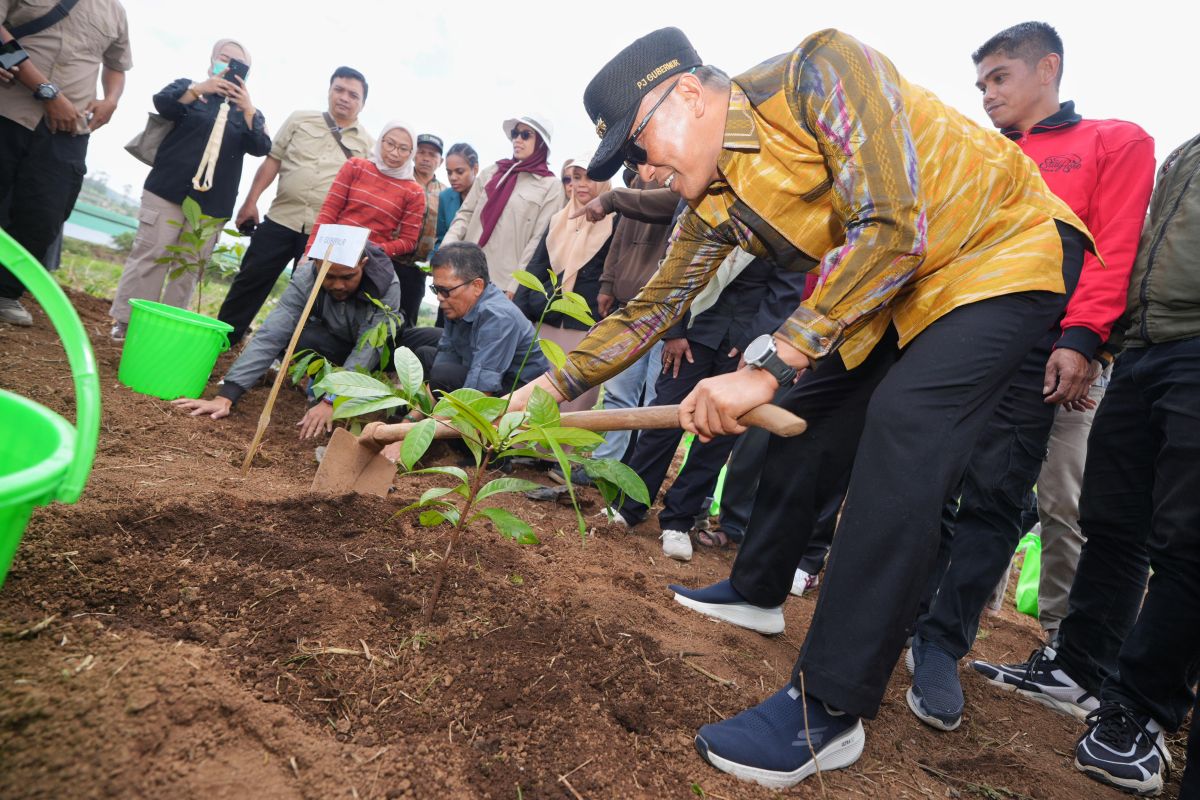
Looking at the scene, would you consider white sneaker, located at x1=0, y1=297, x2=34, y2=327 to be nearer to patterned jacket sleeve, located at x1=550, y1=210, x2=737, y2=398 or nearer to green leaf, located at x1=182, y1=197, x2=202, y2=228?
green leaf, located at x1=182, y1=197, x2=202, y2=228

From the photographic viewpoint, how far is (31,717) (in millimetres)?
957

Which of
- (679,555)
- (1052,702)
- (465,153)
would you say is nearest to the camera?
(1052,702)

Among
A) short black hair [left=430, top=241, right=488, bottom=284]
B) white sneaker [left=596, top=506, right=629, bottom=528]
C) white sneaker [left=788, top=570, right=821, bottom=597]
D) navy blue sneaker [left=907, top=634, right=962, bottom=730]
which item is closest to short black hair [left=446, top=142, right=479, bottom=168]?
short black hair [left=430, top=241, right=488, bottom=284]

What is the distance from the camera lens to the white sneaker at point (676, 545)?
2686 millimetres

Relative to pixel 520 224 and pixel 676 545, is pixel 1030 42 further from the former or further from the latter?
pixel 520 224

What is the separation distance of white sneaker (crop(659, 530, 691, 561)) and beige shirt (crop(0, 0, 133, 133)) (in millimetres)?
3533

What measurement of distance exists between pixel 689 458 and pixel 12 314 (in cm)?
354

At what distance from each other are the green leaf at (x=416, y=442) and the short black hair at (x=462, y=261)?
2.19 meters

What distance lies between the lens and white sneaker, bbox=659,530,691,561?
106 inches

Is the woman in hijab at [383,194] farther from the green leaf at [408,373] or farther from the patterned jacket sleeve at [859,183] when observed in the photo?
the patterned jacket sleeve at [859,183]

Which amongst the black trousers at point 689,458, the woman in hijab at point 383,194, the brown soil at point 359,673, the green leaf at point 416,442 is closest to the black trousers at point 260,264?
the woman in hijab at point 383,194

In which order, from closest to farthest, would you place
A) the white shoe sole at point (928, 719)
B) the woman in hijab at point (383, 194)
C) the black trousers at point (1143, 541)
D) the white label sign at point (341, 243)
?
the black trousers at point (1143, 541), the white shoe sole at point (928, 719), the white label sign at point (341, 243), the woman in hijab at point (383, 194)

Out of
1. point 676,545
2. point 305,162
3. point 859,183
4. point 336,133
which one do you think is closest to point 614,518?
point 676,545

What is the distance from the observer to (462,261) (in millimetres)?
3430
